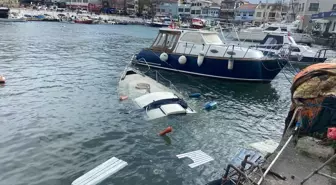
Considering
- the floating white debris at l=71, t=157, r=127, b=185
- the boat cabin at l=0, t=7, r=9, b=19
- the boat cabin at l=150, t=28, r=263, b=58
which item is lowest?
the floating white debris at l=71, t=157, r=127, b=185

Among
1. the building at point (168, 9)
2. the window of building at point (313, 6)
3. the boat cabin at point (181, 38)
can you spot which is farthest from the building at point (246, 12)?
the boat cabin at point (181, 38)

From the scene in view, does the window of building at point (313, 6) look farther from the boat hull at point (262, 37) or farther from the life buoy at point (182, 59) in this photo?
the life buoy at point (182, 59)

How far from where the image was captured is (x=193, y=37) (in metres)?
20.6

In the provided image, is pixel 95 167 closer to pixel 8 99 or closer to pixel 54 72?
pixel 8 99

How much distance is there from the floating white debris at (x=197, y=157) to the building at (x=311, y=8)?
60686mm

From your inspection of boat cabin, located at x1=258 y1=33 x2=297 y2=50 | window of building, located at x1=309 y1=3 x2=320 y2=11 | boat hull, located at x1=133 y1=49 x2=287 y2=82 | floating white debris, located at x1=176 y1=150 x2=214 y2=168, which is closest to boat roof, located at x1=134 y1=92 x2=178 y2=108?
floating white debris, located at x1=176 y1=150 x2=214 y2=168

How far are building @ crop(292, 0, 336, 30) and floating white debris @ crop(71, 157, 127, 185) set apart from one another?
6269 centimetres

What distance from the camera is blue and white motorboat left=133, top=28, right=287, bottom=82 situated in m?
18.4

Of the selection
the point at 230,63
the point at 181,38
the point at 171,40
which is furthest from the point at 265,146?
the point at 171,40

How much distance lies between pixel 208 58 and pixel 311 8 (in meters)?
57.2

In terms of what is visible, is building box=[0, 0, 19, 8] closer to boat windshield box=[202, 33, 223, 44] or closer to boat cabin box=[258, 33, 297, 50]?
boat cabin box=[258, 33, 297, 50]

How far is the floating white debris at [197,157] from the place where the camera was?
886 cm

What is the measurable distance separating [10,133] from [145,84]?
7551 mm

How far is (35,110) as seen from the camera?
1274cm
